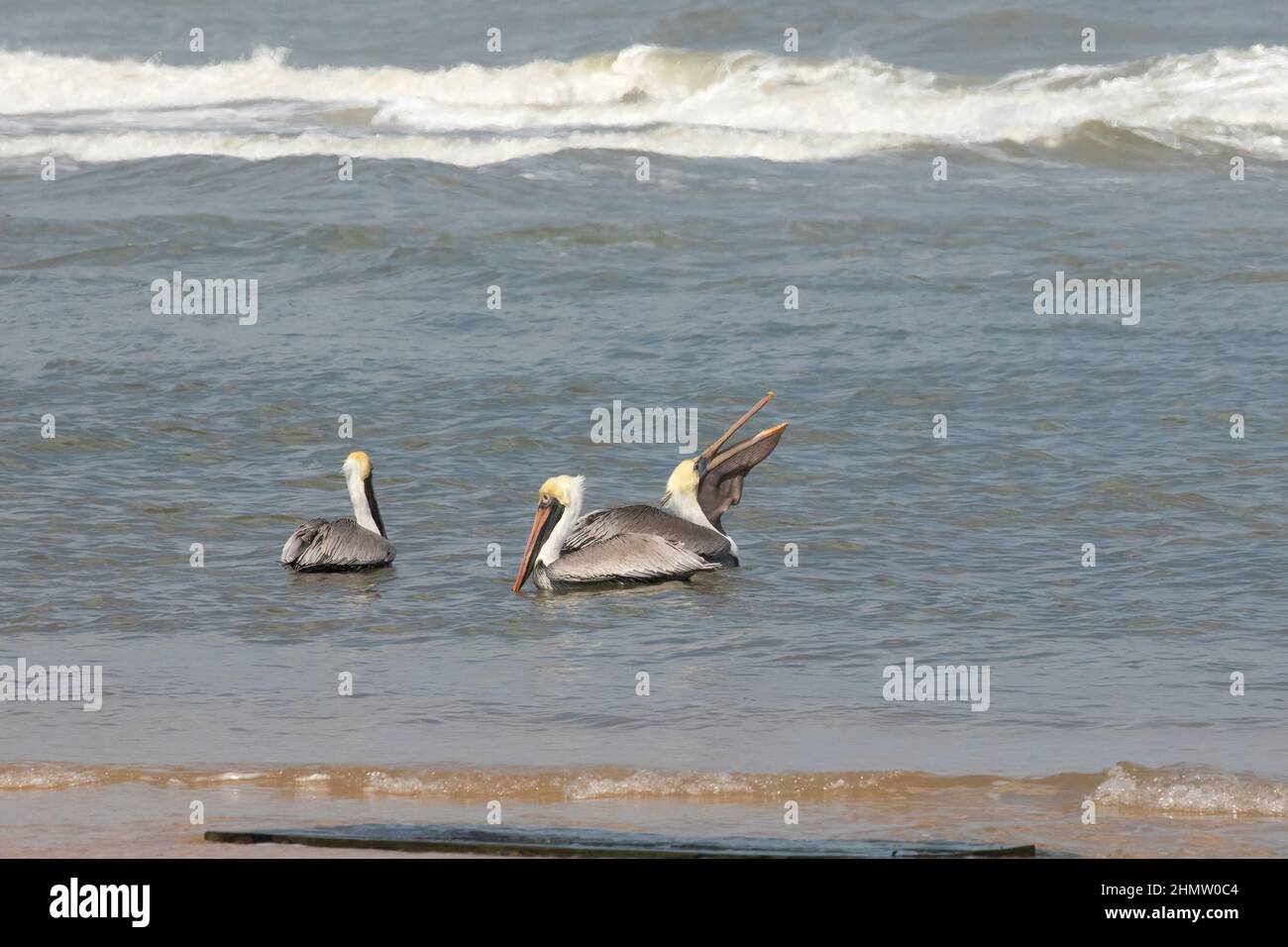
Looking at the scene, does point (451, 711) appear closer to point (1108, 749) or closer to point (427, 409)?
point (1108, 749)

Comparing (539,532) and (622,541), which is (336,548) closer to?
(539,532)

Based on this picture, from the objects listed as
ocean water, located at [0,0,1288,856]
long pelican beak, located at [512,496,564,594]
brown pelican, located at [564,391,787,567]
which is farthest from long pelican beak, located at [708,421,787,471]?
long pelican beak, located at [512,496,564,594]

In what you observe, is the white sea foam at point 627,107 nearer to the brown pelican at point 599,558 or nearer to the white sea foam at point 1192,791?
the brown pelican at point 599,558

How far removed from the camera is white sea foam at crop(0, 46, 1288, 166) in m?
23.2

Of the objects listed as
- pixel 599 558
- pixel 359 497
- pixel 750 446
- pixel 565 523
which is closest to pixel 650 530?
pixel 599 558

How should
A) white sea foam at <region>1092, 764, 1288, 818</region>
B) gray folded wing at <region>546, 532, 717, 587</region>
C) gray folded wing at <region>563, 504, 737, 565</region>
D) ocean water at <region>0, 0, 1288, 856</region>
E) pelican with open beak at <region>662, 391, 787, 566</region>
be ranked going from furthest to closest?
pelican with open beak at <region>662, 391, 787, 566</region>
gray folded wing at <region>563, 504, 737, 565</region>
gray folded wing at <region>546, 532, 717, 587</region>
ocean water at <region>0, 0, 1288, 856</region>
white sea foam at <region>1092, 764, 1288, 818</region>

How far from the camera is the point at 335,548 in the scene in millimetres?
9359

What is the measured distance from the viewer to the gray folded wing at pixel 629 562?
9.41 meters

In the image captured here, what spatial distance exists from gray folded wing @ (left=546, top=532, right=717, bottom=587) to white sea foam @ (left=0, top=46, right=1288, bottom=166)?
1350 cm

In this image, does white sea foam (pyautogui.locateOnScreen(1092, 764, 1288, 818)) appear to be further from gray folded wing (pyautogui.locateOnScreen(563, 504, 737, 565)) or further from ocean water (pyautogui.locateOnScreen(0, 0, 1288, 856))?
gray folded wing (pyautogui.locateOnScreen(563, 504, 737, 565))

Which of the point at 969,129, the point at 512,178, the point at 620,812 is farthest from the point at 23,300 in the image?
the point at 969,129

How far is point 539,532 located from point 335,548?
106 cm

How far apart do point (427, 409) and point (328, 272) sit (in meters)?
4.28

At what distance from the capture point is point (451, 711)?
7113 millimetres
